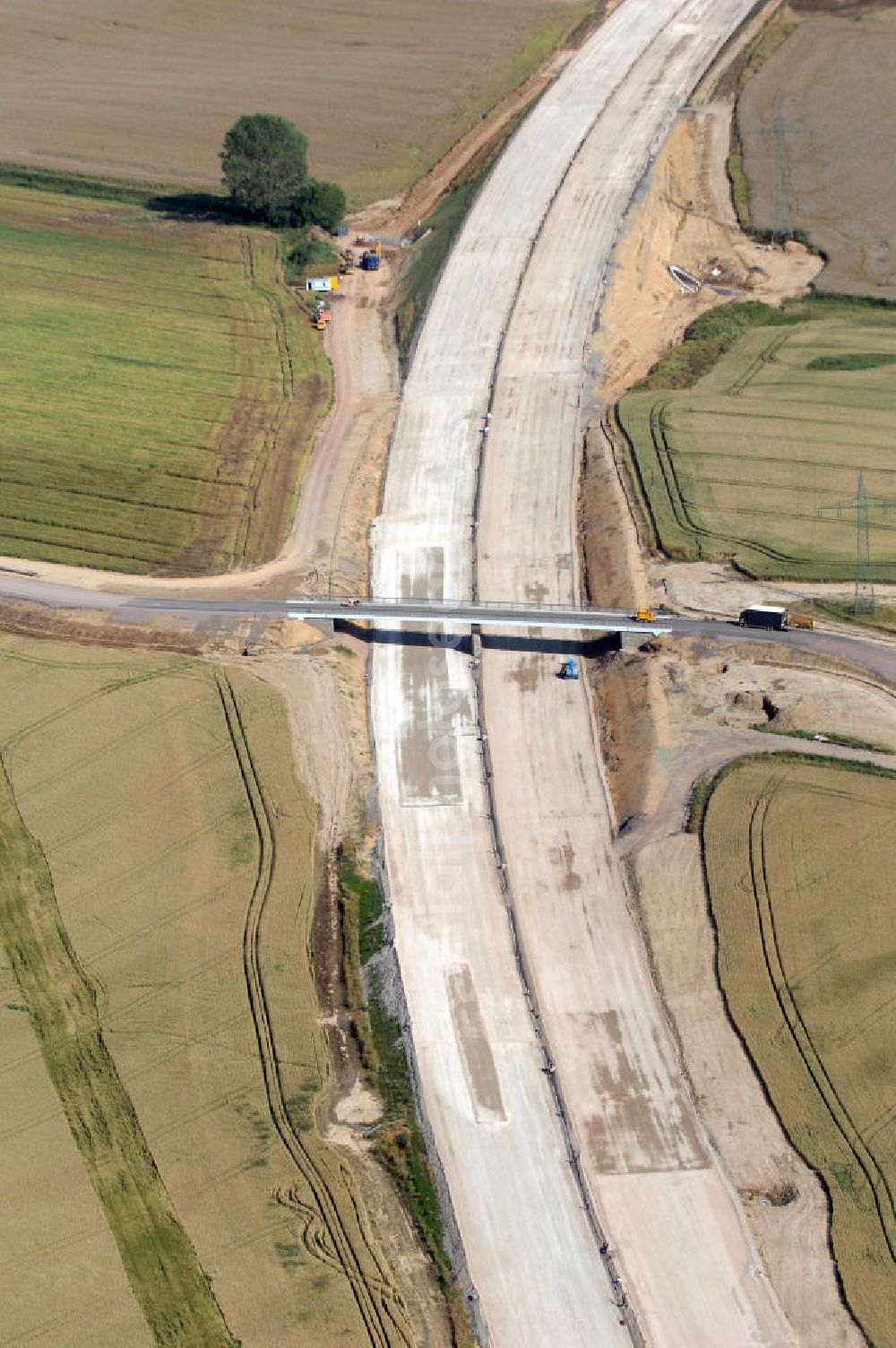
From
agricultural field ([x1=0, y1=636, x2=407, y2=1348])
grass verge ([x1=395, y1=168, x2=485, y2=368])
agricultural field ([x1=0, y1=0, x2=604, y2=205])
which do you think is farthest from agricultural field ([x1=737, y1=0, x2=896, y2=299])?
agricultural field ([x1=0, y1=636, x2=407, y2=1348])

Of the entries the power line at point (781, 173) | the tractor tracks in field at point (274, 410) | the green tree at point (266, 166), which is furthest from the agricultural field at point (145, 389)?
the power line at point (781, 173)

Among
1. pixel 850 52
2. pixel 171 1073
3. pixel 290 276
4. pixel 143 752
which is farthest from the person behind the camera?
pixel 850 52

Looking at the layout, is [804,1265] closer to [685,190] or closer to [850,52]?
[685,190]

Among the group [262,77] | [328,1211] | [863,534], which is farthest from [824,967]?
[262,77]

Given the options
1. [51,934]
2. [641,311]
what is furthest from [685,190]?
[51,934]

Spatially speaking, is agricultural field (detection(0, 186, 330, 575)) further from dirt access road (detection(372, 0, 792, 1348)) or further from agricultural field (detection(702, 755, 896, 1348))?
agricultural field (detection(702, 755, 896, 1348))

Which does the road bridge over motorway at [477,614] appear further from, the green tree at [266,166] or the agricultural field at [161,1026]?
the green tree at [266,166]
